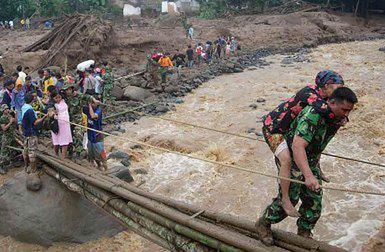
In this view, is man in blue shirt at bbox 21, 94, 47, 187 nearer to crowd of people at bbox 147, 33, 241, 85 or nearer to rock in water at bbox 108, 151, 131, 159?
rock in water at bbox 108, 151, 131, 159

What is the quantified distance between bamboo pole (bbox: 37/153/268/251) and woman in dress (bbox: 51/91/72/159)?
97 centimetres

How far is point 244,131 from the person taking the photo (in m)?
10.8

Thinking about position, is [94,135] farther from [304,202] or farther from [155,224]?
[304,202]

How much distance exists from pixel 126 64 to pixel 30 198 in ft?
41.3

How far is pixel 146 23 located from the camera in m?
30.7

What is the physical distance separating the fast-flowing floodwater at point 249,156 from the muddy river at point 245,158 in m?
0.02

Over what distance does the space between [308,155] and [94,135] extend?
415cm

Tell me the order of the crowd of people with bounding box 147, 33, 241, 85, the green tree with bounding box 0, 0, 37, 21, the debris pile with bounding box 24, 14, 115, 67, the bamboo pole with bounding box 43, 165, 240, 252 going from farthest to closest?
the green tree with bounding box 0, 0, 37, 21 → the debris pile with bounding box 24, 14, 115, 67 → the crowd of people with bounding box 147, 33, 241, 85 → the bamboo pole with bounding box 43, 165, 240, 252

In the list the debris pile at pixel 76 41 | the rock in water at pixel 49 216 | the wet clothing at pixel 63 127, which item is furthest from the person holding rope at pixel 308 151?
the debris pile at pixel 76 41

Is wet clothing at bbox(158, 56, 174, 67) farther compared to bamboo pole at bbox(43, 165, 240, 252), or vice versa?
wet clothing at bbox(158, 56, 174, 67)

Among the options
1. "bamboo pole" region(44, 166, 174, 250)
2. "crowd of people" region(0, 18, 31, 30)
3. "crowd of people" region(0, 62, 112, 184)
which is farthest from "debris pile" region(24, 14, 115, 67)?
"crowd of people" region(0, 18, 31, 30)

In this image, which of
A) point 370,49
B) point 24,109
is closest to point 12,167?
point 24,109

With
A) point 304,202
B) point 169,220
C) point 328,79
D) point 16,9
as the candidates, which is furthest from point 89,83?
point 16,9

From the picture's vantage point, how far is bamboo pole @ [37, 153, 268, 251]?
3.60 meters
